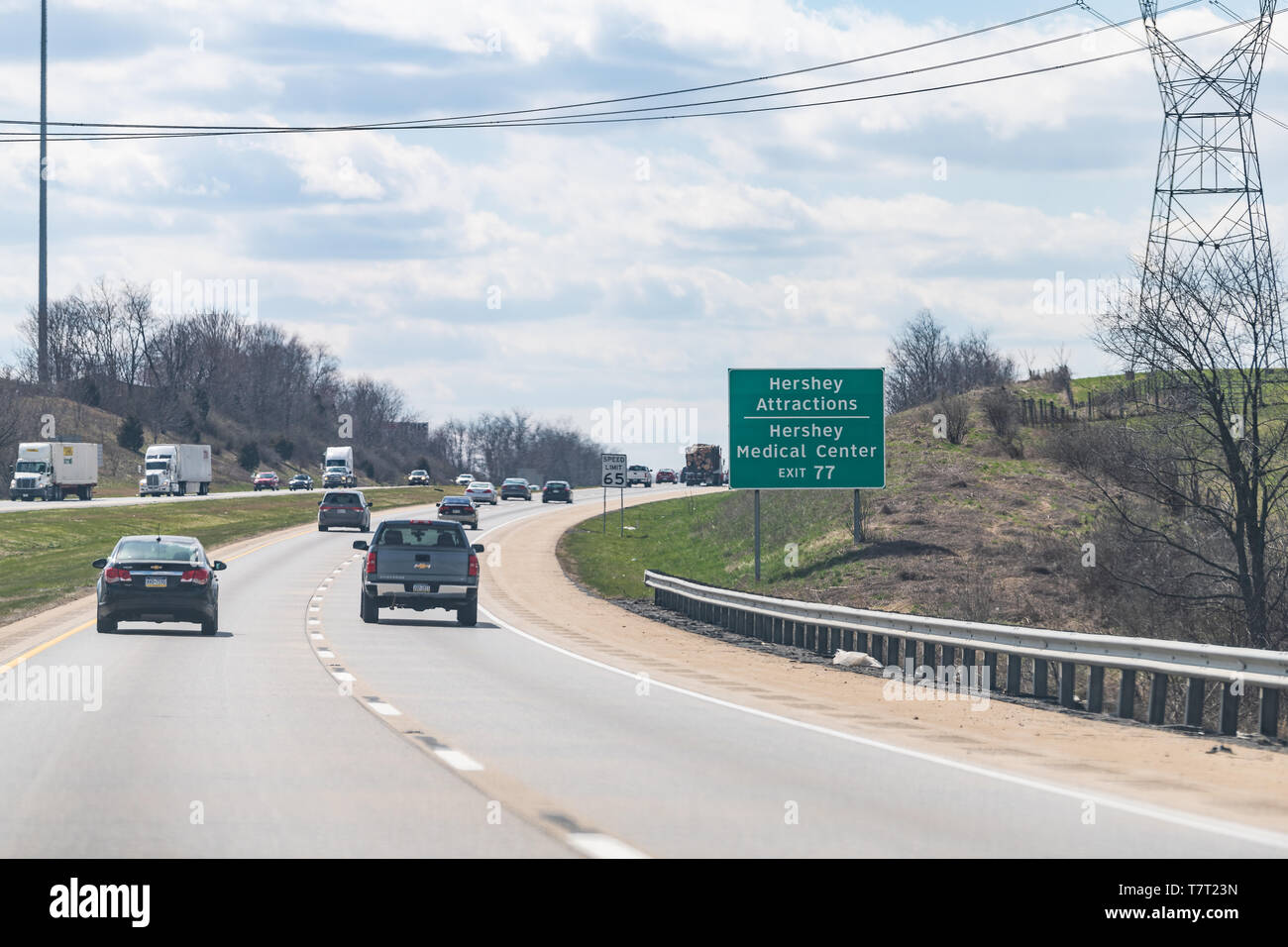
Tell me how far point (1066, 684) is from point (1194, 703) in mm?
2217

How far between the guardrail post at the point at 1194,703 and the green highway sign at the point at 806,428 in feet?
95.5

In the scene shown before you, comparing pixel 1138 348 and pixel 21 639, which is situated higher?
pixel 1138 348

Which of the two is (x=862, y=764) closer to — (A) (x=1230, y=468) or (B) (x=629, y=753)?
(B) (x=629, y=753)

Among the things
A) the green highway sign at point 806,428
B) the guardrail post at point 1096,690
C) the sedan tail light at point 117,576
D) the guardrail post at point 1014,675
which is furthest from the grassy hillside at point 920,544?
the guardrail post at point 1096,690

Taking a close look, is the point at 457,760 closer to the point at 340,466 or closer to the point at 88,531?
the point at 88,531

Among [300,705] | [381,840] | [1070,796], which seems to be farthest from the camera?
[300,705]

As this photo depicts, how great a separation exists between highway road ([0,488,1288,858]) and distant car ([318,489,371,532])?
5002 centimetres

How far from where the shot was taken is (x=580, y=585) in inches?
1805

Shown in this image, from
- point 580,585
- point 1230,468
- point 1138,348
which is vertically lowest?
point 580,585

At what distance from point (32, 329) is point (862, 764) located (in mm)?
153677

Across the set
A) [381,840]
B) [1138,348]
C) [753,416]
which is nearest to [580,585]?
[753,416]

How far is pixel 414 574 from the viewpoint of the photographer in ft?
93.2

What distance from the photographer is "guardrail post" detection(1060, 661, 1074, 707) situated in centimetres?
1720

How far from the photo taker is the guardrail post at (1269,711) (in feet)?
46.9
